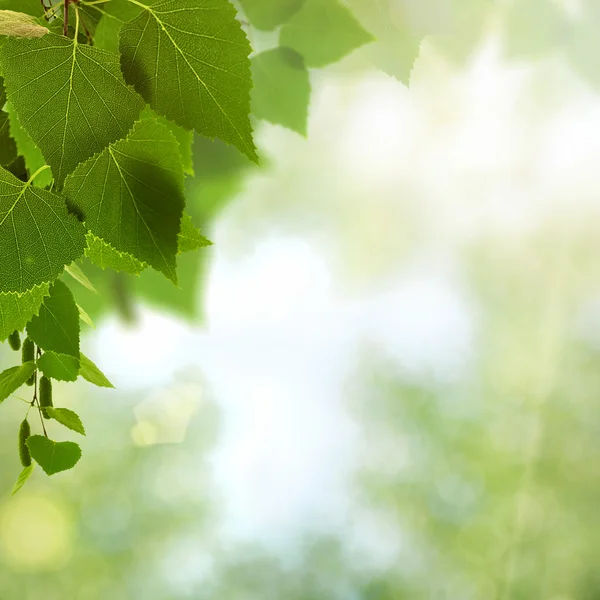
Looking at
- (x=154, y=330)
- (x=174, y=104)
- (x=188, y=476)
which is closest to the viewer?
(x=174, y=104)

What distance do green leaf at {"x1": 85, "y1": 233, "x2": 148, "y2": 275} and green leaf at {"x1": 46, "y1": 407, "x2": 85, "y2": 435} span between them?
0.05m

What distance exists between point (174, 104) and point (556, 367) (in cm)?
92

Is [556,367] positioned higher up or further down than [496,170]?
further down

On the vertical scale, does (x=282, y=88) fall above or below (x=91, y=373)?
above

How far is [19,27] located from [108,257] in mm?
54

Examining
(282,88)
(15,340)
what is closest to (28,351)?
(15,340)

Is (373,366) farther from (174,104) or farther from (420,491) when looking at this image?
(174,104)

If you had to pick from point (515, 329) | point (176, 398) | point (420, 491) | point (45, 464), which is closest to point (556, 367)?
point (515, 329)

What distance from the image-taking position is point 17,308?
0.15 meters

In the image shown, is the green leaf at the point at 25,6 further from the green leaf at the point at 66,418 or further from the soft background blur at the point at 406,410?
the soft background blur at the point at 406,410

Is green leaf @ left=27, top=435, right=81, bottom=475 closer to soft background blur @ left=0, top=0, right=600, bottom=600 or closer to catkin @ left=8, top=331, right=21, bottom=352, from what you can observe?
catkin @ left=8, top=331, right=21, bottom=352

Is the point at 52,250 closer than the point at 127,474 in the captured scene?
Yes

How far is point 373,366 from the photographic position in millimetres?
883

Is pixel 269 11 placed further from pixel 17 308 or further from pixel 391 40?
pixel 17 308
